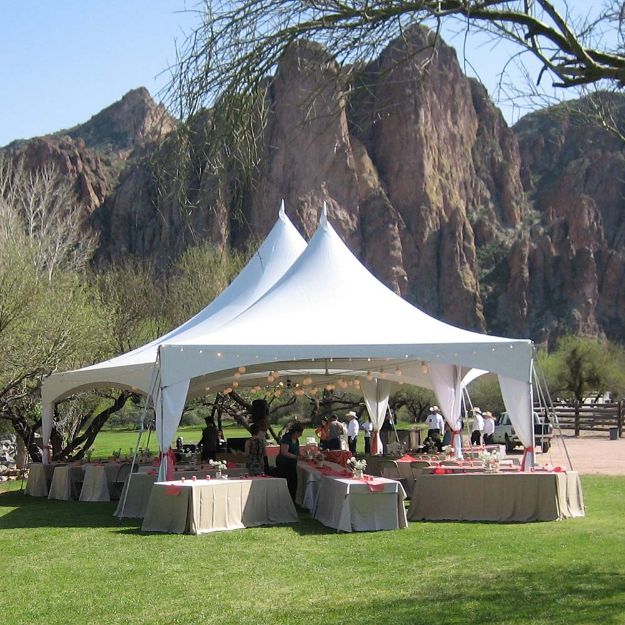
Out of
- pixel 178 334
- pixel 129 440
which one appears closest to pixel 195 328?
pixel 178 334

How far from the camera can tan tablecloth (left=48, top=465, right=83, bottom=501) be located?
15.9m

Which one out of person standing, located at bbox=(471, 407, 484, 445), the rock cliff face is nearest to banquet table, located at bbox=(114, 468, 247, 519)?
person standing, located at bbox=(471, 407, 484, 445)

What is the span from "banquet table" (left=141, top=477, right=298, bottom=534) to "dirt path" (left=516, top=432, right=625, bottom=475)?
729 centimetres

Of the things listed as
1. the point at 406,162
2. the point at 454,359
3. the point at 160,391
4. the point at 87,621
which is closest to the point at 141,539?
the point at 160,391

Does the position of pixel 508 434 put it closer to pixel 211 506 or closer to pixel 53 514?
pixel 53 514

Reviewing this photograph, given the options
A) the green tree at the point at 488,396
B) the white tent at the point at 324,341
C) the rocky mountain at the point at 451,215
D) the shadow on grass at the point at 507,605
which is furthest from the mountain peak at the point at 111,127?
the shadow on grass at the point at 507,605

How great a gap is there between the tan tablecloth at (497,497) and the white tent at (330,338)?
0.84 meters

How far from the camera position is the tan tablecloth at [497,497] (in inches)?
470

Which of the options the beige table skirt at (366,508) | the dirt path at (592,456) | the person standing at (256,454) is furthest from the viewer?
the dirt path at (592,456)

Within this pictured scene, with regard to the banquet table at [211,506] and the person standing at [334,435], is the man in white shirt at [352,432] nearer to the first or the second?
the person standing at [334,435]

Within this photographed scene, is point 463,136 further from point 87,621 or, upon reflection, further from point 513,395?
point 87,621

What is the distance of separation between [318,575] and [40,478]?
9562 mm

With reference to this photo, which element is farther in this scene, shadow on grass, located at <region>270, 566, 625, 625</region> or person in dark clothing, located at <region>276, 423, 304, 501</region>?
person in dark clothing, located at <region>276, 423, 304, 501</region>

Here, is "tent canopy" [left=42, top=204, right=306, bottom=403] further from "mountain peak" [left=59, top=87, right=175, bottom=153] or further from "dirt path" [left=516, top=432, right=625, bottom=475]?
"mountain peak" [left=59, top=87, right=175, bottom=153]
